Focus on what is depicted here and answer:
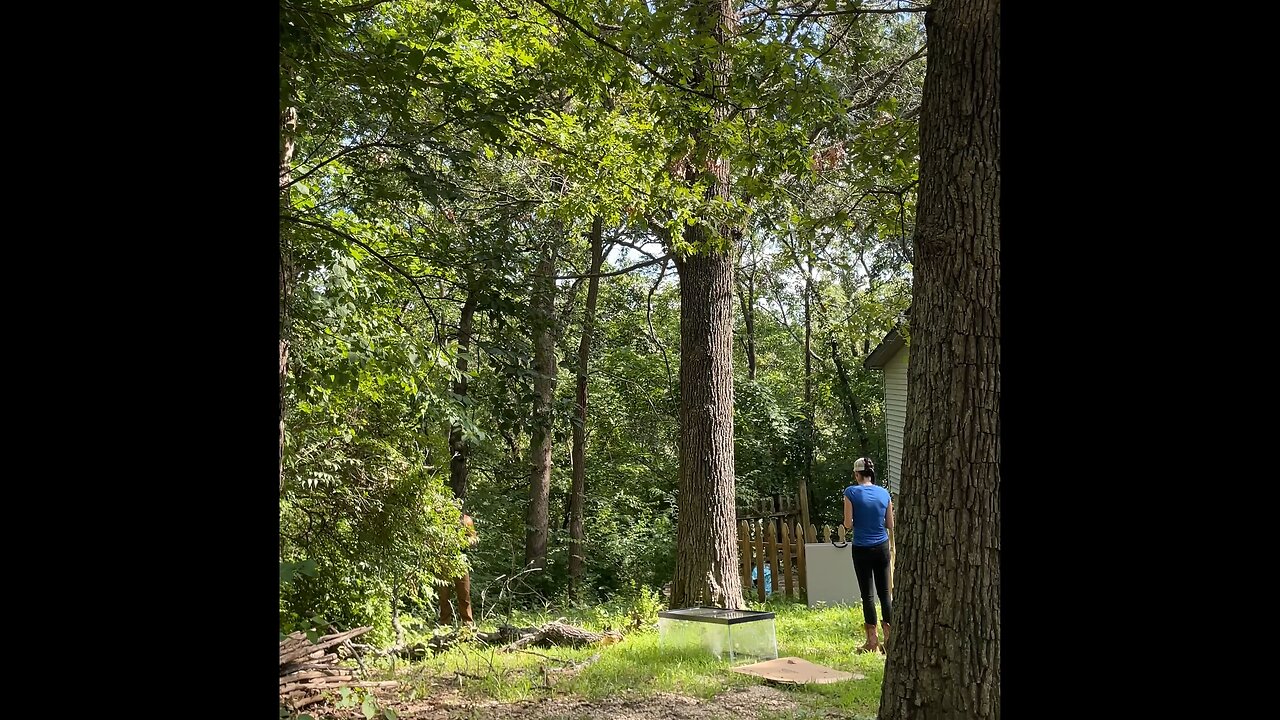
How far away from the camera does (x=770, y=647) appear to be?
26.9 feet

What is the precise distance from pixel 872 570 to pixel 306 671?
4.63 metres

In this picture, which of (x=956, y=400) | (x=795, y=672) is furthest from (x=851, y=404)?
(x=956, y=400)

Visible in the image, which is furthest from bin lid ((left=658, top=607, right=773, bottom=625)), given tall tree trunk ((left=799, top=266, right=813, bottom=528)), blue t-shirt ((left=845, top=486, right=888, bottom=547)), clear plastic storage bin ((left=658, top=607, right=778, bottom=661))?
tall tree trunk ((left=799, top=266, right=813, bottom=528))

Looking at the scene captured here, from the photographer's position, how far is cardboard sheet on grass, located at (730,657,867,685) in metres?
7.18

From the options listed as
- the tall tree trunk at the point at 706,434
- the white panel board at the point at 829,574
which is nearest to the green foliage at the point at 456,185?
the tall tree trunk at the point at 706,434

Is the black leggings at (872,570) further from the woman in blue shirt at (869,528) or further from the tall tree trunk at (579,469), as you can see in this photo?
the tall tree trunk at (579,469)

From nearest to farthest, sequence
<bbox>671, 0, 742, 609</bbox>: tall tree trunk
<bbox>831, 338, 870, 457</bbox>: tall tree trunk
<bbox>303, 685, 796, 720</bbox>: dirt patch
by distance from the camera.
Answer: <bbox>303, 685, 796, 720</bbox>: dirt patch < <bbox>671, 0, 742, 609</bbox>: tall tree trunk < <bbox>831, 338, 870, 457</bbox>: tall tree trunk

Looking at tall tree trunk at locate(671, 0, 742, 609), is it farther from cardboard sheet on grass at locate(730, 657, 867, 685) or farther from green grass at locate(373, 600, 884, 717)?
cardboard sheet on grass at locate(730, 657, 867, 685)

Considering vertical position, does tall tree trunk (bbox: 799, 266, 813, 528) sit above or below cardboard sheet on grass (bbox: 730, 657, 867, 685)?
above

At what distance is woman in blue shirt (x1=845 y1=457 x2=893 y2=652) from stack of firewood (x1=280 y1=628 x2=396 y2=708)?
414 centimetres
